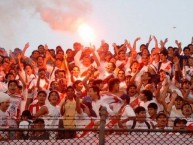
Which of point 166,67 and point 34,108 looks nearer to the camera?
point 34,108

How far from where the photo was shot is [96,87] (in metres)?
10.5

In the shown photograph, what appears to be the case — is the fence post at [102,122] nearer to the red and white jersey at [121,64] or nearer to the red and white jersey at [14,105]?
the red and white jersey at [14,105]

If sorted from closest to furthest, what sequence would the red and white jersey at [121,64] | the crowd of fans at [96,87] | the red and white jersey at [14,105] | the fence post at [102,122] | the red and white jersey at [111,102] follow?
the fence post at [102,122]
the crowd of fans at [96,87]
the red and white jersey at [111,102]
the red and white jersey at [14,105]
the red and white jersey at [121,64]

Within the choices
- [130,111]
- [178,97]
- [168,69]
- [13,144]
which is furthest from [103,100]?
[168,69]

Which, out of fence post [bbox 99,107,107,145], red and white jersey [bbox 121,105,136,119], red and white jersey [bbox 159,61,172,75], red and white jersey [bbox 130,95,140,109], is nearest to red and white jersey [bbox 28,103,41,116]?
red and white jersey [bbox 121,105,136,119]

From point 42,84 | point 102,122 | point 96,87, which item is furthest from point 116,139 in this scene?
point 42,84

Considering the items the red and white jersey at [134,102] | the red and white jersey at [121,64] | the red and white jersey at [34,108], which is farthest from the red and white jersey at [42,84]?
the red and white jersey at [134,102]

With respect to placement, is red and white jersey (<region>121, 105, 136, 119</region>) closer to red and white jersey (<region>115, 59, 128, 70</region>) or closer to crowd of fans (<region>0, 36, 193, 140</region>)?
crowd of fans (<region>0, 36, 193, 140</region>)

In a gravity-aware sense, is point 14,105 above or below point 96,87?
below

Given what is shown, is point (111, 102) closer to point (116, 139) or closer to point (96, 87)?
point (96, 87)

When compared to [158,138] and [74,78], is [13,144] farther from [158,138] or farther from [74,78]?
[74,78]

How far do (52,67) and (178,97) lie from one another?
420 centimetres

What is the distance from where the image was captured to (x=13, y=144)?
8.26m

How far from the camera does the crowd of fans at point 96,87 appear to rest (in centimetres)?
934
